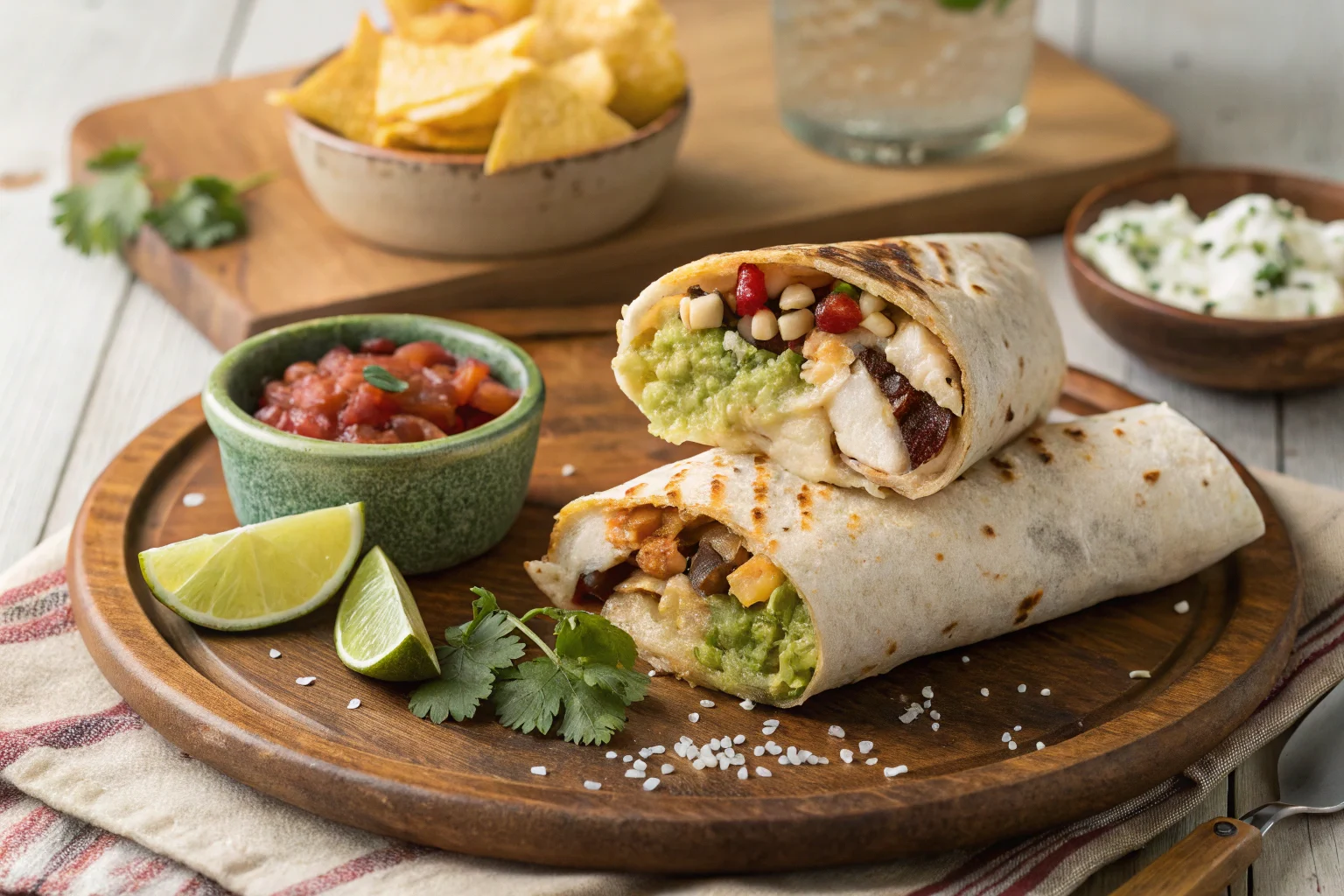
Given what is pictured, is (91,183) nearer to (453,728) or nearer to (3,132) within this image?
(3,132)

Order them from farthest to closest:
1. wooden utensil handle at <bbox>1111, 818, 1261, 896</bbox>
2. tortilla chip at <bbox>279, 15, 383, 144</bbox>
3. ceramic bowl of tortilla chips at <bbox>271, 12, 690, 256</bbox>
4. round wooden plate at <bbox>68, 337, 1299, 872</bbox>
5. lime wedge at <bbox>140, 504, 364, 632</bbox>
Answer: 1. tortilla chip at <bbox>279, 15, 383, 144</bbox>
2. ceramic bowl of tortilla chips at <bbox>271, 12, 690, 256</bbox>
3. lime wedge at <bbox>140, 504, 364, 632</bbox>
4. round wooden plate at <bbox>68, 337, 1299, 872</bbox>
5. wooden utensil handle at <bbox>1111, 818, 1261, 896</bbox>

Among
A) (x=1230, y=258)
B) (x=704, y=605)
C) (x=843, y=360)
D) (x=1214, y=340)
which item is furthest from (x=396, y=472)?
(x=1230, y=258)

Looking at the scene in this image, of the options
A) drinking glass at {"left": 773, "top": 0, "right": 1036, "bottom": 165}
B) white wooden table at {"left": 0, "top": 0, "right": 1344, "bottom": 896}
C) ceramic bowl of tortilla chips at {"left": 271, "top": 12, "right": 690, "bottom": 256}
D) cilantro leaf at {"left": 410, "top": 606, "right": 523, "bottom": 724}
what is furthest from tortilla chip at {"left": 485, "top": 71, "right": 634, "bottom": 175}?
cilantro leaf at {"left": 410, "top": 606, "right": 523, "bottom": 724}

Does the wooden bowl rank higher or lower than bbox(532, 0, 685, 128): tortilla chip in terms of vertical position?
lower

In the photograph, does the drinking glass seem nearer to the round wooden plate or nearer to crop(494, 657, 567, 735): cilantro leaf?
the round wooden plate

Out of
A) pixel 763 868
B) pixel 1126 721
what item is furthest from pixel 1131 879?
pixel 763 868

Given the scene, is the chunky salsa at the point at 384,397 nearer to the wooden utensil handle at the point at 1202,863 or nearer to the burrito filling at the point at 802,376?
the burrito filling at the point at 802,376

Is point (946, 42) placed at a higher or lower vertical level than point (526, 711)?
A: higher
